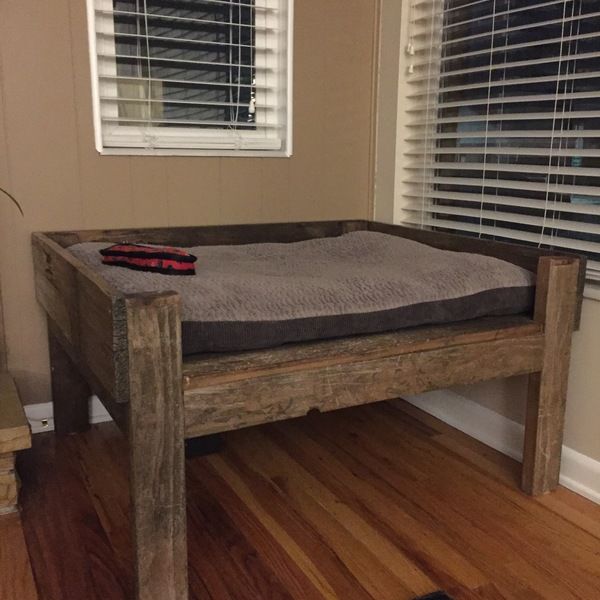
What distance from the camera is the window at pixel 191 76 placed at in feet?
6.45

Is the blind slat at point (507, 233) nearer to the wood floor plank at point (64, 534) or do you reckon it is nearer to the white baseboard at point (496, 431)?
the white baseboard at point (496, 431)

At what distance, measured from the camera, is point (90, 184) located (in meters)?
1.97

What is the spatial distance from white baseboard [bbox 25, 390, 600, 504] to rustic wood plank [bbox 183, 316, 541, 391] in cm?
43

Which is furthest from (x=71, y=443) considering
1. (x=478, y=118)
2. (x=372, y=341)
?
(x=478, y=118)

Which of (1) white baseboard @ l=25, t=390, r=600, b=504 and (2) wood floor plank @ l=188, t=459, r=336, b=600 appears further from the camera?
(1) white baseboard @ l=25, t=390, r=600, b=504

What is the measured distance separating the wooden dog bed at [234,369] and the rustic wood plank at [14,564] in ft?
1.03

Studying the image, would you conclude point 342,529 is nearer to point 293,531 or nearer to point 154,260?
point 293,531

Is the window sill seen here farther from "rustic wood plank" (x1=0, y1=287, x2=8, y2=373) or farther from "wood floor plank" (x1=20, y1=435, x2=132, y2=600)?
"wood floor plank" (x1=20, y1=435, x2=132, y2=600)

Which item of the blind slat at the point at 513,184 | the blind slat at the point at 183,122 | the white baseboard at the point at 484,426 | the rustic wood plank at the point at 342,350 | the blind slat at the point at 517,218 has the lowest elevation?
the white baseboard at the point at 484,426

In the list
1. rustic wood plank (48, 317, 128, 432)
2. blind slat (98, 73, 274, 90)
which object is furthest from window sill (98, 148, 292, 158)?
rustic wood plank (48, 317, 128, 432)

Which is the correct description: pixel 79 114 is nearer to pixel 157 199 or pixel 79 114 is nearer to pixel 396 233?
pixel 157 199

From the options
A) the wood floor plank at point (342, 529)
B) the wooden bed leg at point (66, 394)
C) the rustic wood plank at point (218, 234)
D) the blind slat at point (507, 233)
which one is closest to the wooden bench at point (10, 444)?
the wooden bed leg at point (66, 394)

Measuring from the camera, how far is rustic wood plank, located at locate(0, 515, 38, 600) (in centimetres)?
132

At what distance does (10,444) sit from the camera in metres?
1.54
